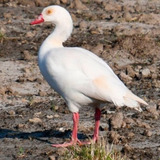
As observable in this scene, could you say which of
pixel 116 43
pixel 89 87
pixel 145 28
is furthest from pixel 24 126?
pixel 145 28

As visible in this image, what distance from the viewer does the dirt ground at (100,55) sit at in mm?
10695

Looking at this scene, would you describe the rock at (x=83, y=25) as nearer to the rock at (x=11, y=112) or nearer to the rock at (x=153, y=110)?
the rock at (x=153, y=110)

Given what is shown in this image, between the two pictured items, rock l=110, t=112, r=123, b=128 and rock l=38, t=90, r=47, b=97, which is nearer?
rock l=110, t=112, r=123, b=128

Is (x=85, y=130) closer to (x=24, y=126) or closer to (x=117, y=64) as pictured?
(x=24, y=126)

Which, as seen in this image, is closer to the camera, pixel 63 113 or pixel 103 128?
pixel 103 128

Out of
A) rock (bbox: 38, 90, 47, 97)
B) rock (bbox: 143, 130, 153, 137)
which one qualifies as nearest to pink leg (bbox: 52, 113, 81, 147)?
rock (bbox: 143, 130, 153, 137)

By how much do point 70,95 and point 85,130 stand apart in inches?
36.8

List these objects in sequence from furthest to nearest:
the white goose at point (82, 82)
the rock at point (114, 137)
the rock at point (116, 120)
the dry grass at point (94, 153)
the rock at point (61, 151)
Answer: the rock at point (116, 120), the rock at point (114, 137), the white goose at point (82, 82), the rock at point (61, 151), the dry grass at point (94, 153)

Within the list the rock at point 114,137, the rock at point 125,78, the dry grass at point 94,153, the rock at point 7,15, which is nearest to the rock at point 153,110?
the rock at point 114,137

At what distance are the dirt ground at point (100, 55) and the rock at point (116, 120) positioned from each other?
13 millimetres

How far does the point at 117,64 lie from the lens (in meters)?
14.5

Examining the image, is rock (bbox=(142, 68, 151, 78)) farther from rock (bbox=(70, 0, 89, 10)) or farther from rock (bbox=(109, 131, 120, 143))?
rock (bbox=(70, 0, 89, 10))

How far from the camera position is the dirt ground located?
10.7m

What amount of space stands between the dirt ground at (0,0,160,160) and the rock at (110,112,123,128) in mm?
13
